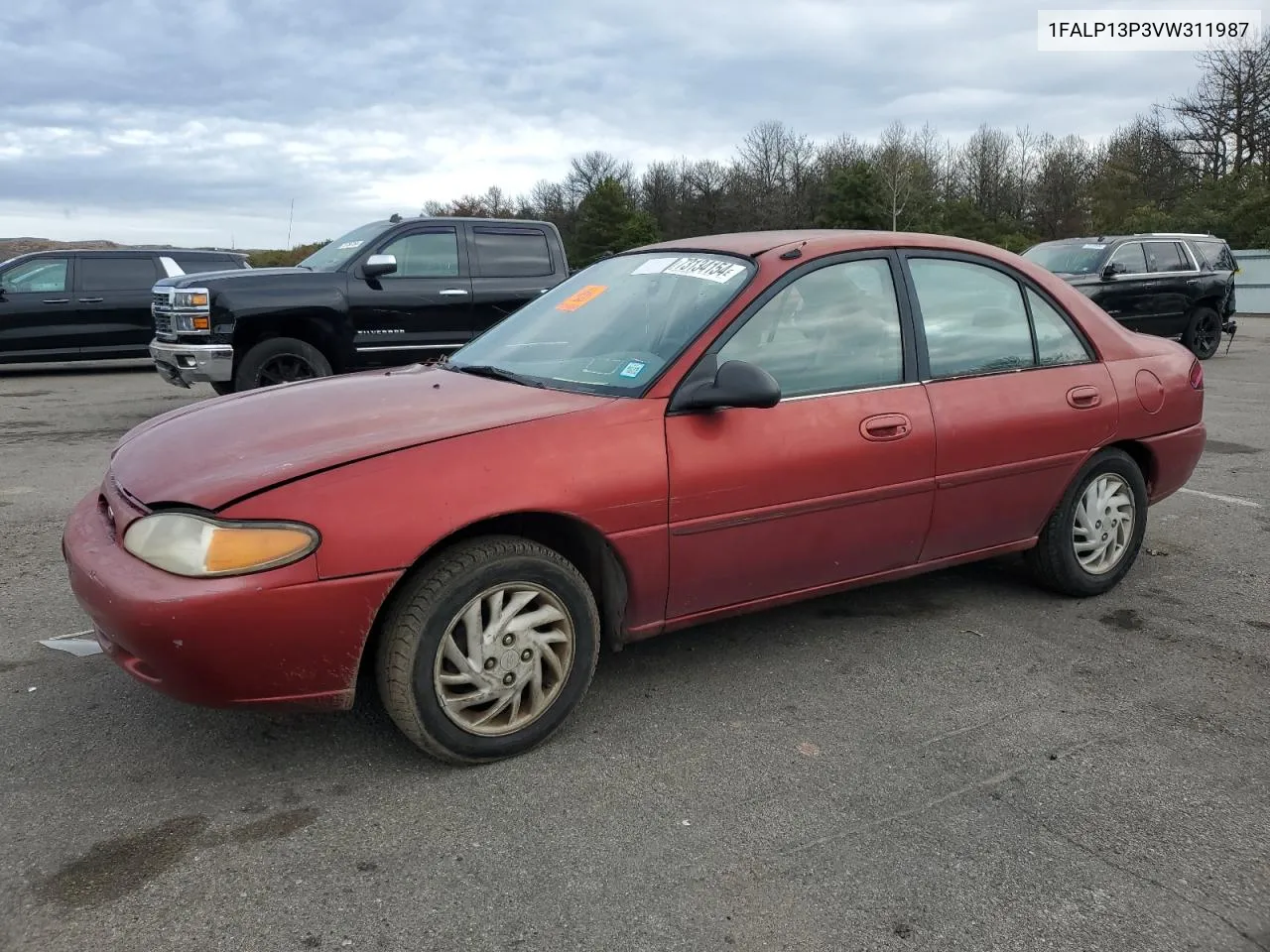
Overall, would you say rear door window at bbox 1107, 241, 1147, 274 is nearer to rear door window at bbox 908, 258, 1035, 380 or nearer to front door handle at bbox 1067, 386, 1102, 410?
front door handle at bbox 1067, 386, 1102, 410

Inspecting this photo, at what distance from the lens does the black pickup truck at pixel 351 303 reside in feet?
28.1

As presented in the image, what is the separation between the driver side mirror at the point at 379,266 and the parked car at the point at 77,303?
215 inches

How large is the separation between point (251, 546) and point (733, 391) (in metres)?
1.46

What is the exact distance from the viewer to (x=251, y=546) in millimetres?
2568

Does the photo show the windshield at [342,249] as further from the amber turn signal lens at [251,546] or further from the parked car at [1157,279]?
the parked car at [1157,279]

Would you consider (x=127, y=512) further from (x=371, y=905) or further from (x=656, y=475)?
(x=656, y=475)

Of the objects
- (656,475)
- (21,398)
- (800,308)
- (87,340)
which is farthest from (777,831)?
(87,340)

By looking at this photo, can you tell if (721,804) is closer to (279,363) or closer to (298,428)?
(298,428)

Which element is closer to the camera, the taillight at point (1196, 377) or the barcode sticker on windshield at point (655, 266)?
the barcode sticker on windshield at point (655, 266)

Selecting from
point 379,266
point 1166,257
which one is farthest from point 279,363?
point 1166,257

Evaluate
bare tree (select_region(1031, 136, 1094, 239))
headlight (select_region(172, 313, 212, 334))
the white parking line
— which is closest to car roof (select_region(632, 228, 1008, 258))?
the white parking line

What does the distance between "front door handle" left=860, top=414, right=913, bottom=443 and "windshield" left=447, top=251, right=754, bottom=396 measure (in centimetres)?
67

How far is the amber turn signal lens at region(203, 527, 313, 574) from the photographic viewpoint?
2.56 m

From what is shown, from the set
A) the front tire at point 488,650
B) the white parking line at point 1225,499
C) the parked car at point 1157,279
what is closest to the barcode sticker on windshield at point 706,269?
the front tire at point 488,650
